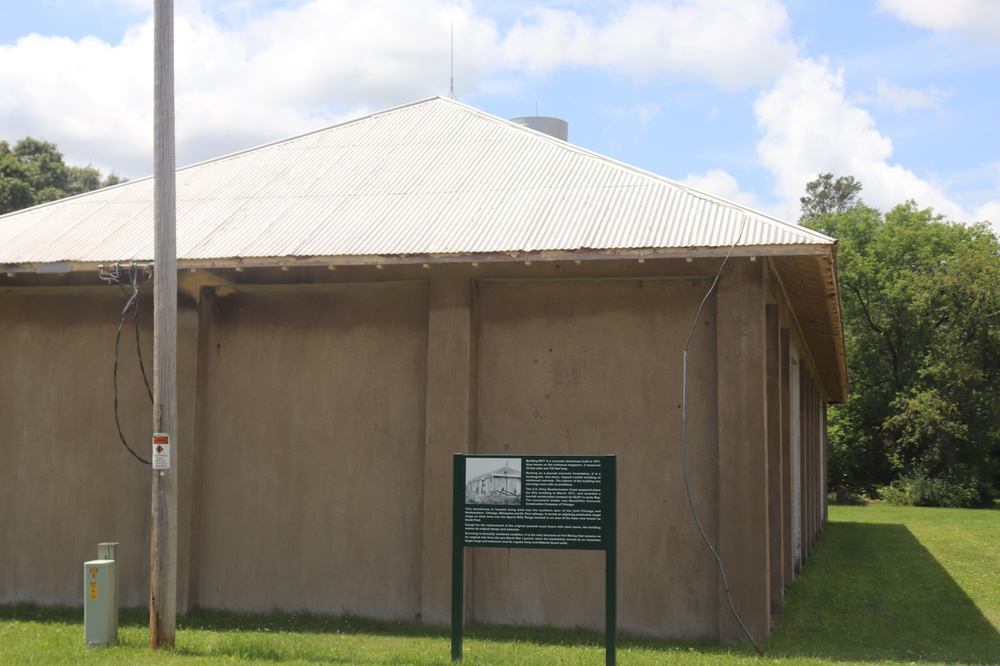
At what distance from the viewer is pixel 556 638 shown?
409 inches

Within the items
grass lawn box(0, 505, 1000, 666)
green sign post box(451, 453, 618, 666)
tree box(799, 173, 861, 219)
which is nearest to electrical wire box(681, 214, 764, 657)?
grass lawn box(0, 505, 1000, 666)

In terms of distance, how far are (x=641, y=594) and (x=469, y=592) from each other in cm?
177

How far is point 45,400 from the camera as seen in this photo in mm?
12367

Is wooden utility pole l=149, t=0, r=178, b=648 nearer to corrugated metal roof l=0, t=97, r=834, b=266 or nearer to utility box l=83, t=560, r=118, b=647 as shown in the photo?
utility box l=83, t=560, r=118, b=647

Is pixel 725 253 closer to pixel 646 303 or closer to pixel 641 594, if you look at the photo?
pixel 646 303

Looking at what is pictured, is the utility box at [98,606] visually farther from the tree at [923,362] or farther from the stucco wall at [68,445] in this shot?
Answer: the tree at [923,362]

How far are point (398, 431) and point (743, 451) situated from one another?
11.9 feet

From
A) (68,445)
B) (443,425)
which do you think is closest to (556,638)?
(443,425)

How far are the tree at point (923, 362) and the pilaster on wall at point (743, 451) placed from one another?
111 feet

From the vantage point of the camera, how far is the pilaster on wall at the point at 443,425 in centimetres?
1106

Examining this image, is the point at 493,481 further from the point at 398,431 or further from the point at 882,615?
the point at 882,615

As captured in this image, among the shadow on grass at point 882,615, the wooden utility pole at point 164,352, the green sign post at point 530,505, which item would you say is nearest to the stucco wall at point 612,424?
the shadow on grass at point 882,615

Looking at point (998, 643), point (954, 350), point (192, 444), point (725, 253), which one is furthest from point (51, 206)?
point (954, 350)

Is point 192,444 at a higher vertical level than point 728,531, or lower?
higher
